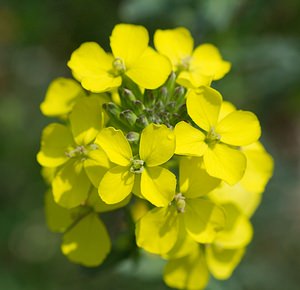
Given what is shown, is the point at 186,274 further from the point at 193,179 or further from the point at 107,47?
the point at 107,47

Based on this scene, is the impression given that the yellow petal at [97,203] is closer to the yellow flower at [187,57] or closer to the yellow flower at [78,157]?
the yellow flower at [78,157]

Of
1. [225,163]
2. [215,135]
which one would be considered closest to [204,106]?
[215,135]

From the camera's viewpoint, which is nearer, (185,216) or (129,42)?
(185,216)

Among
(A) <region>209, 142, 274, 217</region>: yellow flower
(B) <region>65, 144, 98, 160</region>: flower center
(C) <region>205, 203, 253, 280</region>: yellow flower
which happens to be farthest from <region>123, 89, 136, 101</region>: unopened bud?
(C) <region>205, 203, 253, 280</region>: yellow flower

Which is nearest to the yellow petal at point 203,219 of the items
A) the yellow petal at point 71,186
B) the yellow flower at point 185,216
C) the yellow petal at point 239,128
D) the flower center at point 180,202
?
the yellow flower at point 185,216

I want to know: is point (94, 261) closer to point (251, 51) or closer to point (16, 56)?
Answer: point (251, 51)

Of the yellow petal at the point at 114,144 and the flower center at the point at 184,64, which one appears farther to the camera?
the flower center at the point at 184,64

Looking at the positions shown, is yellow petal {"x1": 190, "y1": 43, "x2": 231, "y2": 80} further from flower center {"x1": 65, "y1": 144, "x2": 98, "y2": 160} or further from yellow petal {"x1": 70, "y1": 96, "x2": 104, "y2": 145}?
flower center {"x1": 65, "y1": 144, "x2": 98, "y2": 160}
